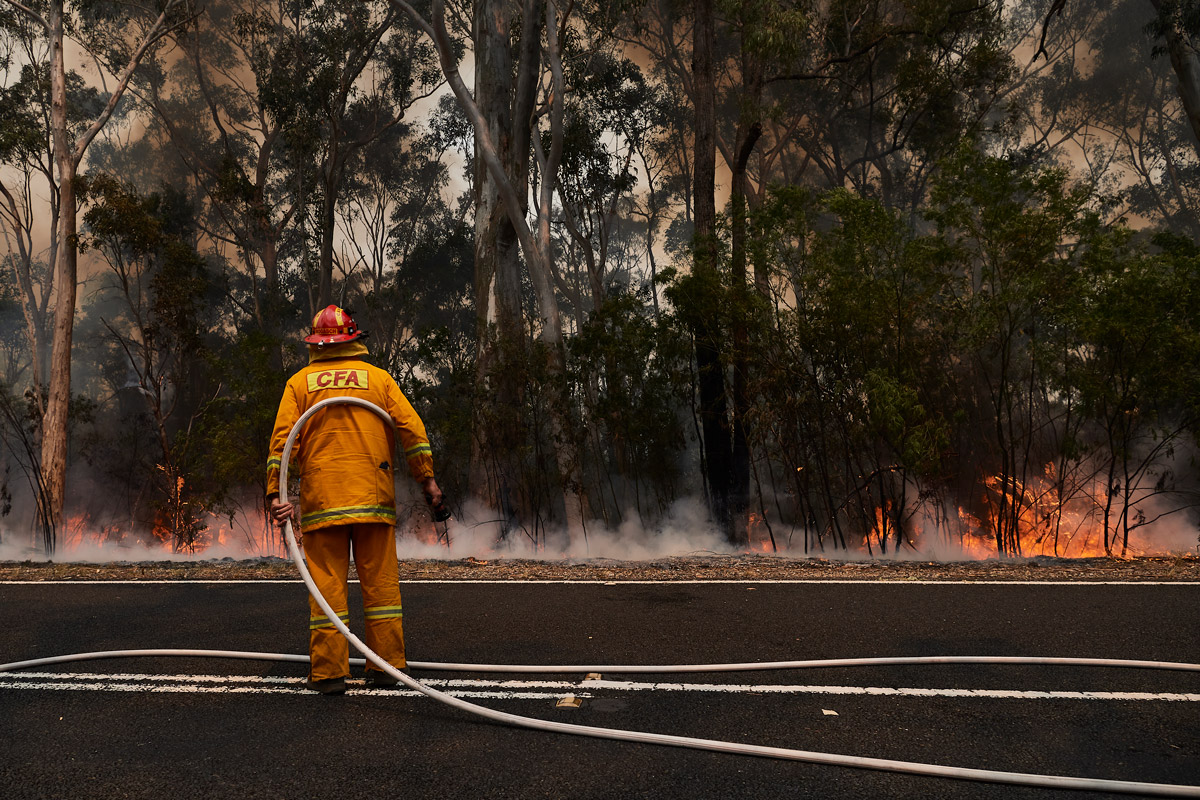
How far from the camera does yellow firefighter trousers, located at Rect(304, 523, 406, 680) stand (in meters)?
4.12

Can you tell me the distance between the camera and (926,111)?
1922 centimetres

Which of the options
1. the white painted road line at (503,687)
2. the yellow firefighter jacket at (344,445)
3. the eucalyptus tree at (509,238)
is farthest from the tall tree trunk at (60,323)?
the yellow firefighter jacket at (344,445)

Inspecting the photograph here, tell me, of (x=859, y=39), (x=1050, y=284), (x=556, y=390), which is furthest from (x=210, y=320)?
(x=1050, y=284)

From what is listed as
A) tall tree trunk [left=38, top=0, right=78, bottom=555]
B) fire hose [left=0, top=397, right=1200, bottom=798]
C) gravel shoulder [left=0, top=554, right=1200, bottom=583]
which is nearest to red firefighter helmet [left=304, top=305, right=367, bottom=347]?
fire hose [left=0, top=397, right=1200, bottom=798]

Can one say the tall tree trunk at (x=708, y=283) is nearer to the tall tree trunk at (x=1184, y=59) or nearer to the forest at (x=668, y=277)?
the forest at (x=668, y=277)

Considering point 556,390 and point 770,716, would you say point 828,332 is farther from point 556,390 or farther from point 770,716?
point 770,716

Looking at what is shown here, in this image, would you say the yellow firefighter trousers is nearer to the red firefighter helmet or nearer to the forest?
the red firefighter helmet

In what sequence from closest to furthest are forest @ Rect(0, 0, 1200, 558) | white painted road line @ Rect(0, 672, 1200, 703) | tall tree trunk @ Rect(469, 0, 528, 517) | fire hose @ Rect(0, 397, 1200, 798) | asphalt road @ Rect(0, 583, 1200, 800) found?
fire hose @ Rect(0, 397, 1200, 798), asphalt road @ Rect(0, 583, 1200, 800), white painted road line @ Rect(0, 672, 1200, 703), forest @ Rect(0, 0, 1200, 558), tall tree trunk @ Rect(469, 0, 528, 517)

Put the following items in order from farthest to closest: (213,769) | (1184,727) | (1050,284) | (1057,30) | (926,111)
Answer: (1057,30), (926,111), (1050,284), (1184,727), (213,769)

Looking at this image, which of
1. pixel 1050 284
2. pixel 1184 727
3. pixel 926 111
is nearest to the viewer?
pixel 1184 727

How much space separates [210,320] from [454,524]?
15.6 meters

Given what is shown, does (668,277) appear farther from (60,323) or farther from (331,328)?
(60,323)

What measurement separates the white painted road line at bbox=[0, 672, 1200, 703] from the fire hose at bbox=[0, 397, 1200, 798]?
14 cm

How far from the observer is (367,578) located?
4.18 metres
